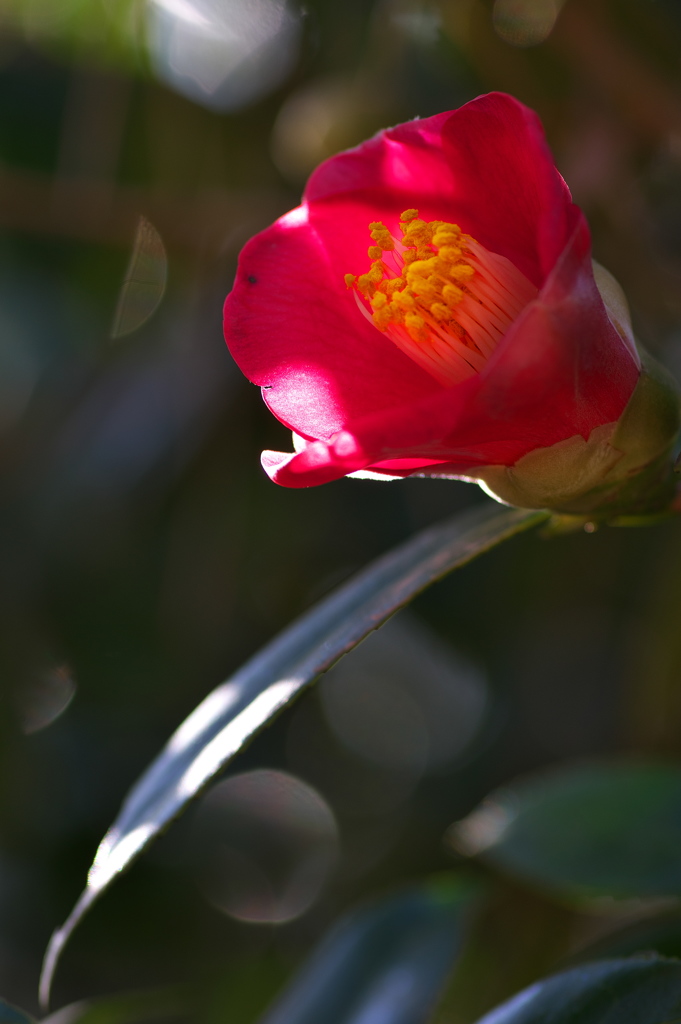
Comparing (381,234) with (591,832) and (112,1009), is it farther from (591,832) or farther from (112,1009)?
(112,1009)

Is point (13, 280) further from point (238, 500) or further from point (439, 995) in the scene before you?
point (439, 995)

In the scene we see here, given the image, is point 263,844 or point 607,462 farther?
point 263,844

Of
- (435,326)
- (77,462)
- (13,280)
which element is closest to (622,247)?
(435,326)

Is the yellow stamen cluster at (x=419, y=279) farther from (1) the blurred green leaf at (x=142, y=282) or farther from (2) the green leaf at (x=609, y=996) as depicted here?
(1) the blurred green leaf at (x=142, y=282)

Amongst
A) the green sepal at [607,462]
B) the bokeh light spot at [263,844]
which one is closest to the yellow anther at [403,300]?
the green sepal at [607,462]

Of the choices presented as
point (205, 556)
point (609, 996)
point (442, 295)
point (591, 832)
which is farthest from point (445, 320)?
point (205, 556)

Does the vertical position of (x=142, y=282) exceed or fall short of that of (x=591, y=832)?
it exceeds it
